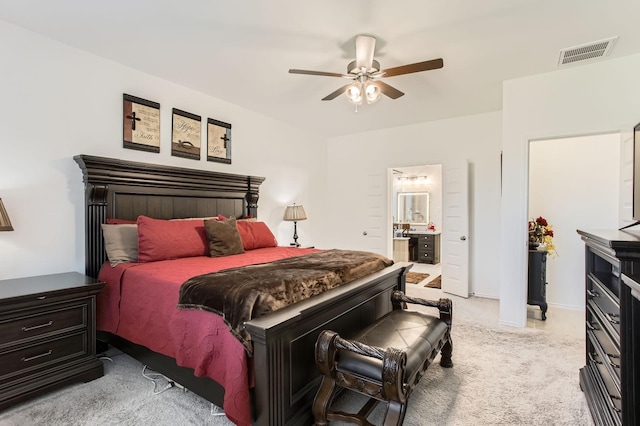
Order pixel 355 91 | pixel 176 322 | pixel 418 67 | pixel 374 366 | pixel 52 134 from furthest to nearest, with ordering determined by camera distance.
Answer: pixel 355 91 → pixel 52 134 → pixel 418 67 → pixel 176 322 → pixel 374 366

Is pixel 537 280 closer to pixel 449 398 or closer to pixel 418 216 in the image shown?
pixel 449 398

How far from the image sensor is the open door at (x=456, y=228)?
4.66m

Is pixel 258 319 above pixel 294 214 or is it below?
below

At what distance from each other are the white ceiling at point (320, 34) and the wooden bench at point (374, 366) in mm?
2226

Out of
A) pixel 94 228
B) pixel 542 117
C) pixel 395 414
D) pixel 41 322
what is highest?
pixel 542 117

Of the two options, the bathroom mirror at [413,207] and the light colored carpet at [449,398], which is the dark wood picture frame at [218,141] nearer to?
the light colored carpet at [449,398]

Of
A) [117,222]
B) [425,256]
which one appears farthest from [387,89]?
[425,256]

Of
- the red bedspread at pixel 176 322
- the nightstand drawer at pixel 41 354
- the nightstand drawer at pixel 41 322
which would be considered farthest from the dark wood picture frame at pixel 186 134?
the nightstand drawer at pixel 41 354

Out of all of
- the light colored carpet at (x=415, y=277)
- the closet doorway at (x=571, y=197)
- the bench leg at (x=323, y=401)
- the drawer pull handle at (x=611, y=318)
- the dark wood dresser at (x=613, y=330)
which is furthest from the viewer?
the light colored carpet at (x=415, y=277)

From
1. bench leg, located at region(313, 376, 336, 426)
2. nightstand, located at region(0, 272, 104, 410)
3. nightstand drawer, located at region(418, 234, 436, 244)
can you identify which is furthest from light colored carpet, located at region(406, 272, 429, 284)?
nightstand, located at region(0, 272, 104, 410)

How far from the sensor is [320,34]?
8.44 ft

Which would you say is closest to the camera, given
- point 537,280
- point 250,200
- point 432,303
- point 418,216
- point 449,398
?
point 449,398

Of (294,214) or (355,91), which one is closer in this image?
(355,91)

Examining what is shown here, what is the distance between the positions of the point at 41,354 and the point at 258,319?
173 cm
